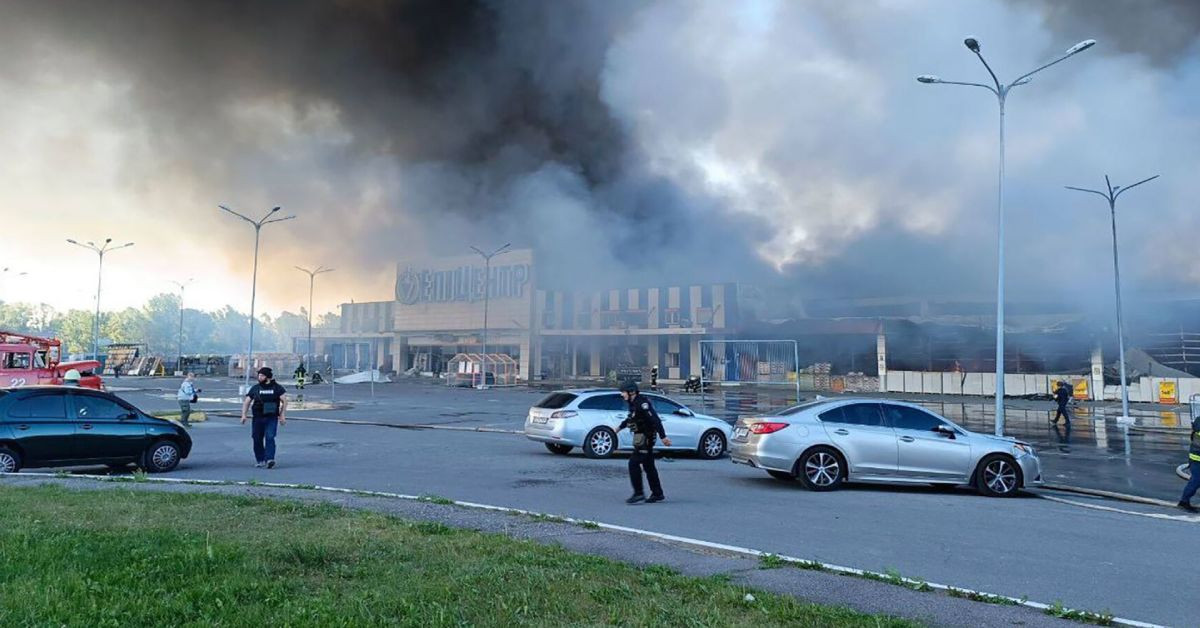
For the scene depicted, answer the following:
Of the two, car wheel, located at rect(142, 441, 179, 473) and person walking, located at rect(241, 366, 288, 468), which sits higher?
A: person walking, located at rect(241, 366, 288, 468)

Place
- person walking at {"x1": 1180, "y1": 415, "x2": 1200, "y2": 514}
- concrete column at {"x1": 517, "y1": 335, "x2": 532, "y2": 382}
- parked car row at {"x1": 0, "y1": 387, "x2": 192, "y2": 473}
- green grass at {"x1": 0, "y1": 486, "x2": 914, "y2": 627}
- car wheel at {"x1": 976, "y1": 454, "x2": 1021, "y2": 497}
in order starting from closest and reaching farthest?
green grass at {"x1": 0, "y1": 486, "x2": 914, "y2": 627} → person walking at {"x1": 1180, "y1": 415, "x2": 1200, "y2": 514} → car wheel at {"x1": 976, "y1": 454, "x2": 1021, "y2": 497} → parked car row at {"x1": 0, "y1": 387, "x2": 192, "y2": 473} → concrete column at {"x1": 517, "y1": 335, "x2": 532, "y2": 382}

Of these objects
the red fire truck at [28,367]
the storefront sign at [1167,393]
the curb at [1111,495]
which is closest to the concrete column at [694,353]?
the storefront sign at [1167,393]

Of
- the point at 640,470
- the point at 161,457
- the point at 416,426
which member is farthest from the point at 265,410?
the point at 416,426

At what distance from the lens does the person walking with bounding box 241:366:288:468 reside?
1074 cm

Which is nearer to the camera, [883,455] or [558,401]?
[883,455]

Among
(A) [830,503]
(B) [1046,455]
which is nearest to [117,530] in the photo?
(A) [830,503]

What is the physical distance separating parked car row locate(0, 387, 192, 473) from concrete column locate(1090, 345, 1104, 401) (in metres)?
36.8

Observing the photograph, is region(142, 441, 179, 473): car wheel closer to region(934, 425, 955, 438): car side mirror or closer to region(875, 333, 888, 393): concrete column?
region(934, 425, 955, 438): car side mirror

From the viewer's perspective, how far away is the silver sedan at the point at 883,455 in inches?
385

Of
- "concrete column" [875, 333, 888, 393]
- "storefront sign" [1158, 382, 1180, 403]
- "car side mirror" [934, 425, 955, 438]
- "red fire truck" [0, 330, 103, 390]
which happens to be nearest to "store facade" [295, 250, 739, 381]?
"concrete column" [875, 333, 888, 393]

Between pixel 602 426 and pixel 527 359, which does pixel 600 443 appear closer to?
pixel 602 426

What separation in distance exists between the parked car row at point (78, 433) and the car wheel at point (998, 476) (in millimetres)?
11267

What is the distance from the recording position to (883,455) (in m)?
9.87

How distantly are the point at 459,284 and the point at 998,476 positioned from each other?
57.4 m
